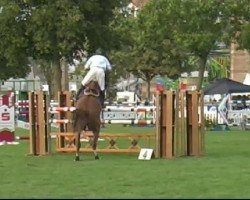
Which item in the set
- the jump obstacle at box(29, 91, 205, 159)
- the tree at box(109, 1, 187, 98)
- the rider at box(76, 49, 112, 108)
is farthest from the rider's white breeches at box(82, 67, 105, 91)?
the tree at box(109, 1, 187, 98)

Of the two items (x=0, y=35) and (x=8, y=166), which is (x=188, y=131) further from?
(x=0, y=35)

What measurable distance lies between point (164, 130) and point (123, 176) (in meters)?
4.66

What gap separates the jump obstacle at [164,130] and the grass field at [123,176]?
1.18 ft

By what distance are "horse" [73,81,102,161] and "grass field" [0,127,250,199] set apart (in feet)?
2.13

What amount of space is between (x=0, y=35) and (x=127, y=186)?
1481cm

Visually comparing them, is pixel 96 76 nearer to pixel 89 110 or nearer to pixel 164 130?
pixel 89 110

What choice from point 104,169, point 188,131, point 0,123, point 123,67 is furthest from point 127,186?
point 123,67

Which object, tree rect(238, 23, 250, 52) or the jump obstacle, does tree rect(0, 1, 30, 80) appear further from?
tree rect(238, 23, 250, 52)

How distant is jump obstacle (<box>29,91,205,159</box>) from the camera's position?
16.9m

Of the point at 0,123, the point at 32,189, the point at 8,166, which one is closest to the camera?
the point at 32,189

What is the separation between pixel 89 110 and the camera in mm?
16234

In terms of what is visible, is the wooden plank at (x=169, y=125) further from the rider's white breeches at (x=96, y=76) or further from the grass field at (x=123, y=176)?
the rider's white breeches at (x=96, y=76)

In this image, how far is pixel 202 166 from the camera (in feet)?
47.1

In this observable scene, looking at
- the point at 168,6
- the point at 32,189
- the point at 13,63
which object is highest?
the point at 168,6
